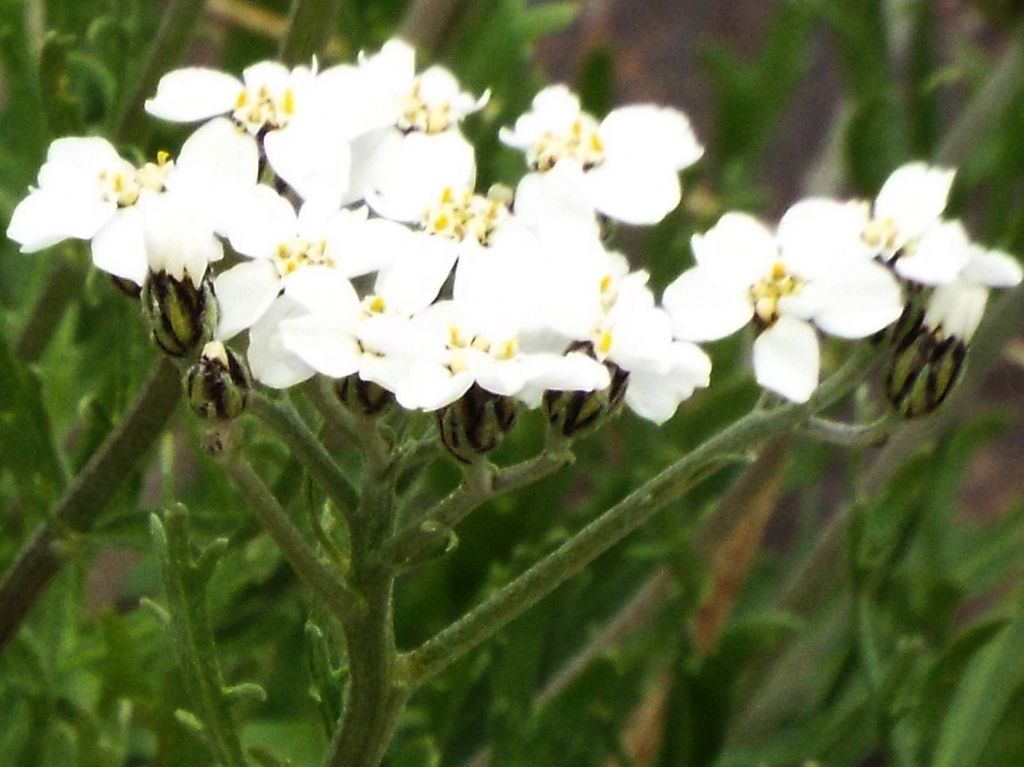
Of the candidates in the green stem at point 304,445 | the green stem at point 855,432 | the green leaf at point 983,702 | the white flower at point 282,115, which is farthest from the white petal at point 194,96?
the green leaf at point 983,702

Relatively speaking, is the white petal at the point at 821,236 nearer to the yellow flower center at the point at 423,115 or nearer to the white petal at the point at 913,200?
the white petal at the point at 913,200

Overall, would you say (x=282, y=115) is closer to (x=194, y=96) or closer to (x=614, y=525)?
(x=194, y=96)

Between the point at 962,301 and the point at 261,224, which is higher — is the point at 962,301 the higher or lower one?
the lower one

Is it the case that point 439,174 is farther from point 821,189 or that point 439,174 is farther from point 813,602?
point 821,189

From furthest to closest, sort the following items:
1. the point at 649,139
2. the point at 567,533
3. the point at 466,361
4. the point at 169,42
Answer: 1. the point at 567,533
2. the point at 169,42
3. the point at 649,139
4. the point at 466,361

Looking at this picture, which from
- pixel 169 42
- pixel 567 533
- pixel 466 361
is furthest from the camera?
pixel 567 533

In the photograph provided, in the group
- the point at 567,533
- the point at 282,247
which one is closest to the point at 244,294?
the point at 282,247

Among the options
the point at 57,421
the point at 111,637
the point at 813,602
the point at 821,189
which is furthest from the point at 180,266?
the point at 821,189
